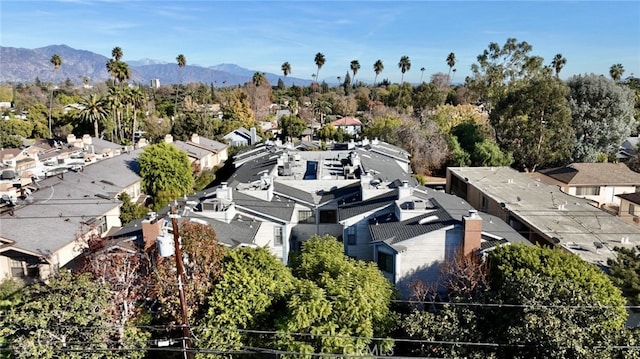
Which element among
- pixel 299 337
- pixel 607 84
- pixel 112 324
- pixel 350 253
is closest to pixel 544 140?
pixel 607 84

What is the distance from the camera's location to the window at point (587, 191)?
3938 cm

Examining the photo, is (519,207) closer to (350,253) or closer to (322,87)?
(350,253)

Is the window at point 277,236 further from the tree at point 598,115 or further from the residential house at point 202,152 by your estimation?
the tree at point 598,115

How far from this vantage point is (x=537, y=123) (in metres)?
50.0

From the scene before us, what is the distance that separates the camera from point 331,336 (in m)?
13.6

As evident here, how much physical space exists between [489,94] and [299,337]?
57.2m

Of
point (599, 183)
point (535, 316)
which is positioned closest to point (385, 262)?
point (535, 316)

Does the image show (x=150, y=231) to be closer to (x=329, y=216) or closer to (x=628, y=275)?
(x=329, y=216)

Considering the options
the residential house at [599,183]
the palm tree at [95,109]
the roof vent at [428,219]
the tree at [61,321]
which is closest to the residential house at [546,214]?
the residential house at [599,183]

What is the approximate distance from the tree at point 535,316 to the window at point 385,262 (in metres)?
5.06

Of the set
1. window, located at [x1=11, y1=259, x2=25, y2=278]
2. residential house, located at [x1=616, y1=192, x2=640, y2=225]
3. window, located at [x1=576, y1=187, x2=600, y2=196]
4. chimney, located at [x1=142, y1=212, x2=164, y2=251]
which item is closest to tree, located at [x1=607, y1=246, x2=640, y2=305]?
residential house, located at [x1=616, y1=192, x2=640, y2=225]

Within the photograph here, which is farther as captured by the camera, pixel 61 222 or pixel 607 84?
pixel 607 84

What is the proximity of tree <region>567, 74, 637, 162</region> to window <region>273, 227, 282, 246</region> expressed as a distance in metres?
43.0

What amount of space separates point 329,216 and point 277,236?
458 centimetres
